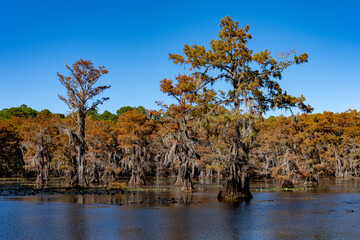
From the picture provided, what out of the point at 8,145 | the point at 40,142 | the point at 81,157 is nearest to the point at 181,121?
the point at 81,157

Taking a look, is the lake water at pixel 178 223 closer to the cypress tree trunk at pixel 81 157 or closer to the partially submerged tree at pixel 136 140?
the cypress tree trunk at pixel 81 157

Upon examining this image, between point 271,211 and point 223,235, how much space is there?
7954 millimetres

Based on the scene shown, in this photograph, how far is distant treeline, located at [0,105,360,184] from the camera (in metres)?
45.2

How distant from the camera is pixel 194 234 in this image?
42.0 ft

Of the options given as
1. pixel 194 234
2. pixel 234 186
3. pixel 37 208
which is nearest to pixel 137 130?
pixel 234 186

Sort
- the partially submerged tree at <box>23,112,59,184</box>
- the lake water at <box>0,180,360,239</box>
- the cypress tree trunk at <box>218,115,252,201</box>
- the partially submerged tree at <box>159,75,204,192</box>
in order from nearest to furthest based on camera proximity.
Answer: the lake water at <box>0,180,360,239</box> → the cypress tree trunk at <box>218,115,252,201</box> → the partially submerged tree at <box>159,75,204,192</box> → the partially submerged tree at <box>23,112,59,184</box>

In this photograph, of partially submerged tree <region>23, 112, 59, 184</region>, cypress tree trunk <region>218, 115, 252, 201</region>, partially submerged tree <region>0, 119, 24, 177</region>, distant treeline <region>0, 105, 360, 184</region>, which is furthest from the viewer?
partially submerged tree <region>0, 119, 24, 177</region>

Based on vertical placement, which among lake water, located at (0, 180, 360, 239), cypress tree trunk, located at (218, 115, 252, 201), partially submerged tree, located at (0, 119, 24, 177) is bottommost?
lake water, located at (0, 180, 360, 239)

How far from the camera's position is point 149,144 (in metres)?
55.4

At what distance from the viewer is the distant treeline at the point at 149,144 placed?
148ft

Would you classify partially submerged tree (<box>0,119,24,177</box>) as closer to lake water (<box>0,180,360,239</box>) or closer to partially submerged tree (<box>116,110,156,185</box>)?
partially submerged tree (<box>116,110,156,185</box>)

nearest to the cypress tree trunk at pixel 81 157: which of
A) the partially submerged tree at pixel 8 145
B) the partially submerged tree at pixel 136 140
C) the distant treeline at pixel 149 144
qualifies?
the distant treeline at pixel 149 144

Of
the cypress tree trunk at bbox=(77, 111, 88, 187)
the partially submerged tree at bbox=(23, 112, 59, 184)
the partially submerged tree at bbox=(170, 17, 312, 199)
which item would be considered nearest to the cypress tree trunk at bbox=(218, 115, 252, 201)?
the partially submerged tree at bbox=(170, 17, 312, 199)

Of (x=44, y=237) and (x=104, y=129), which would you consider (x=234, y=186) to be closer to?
(x=44, y=237)
